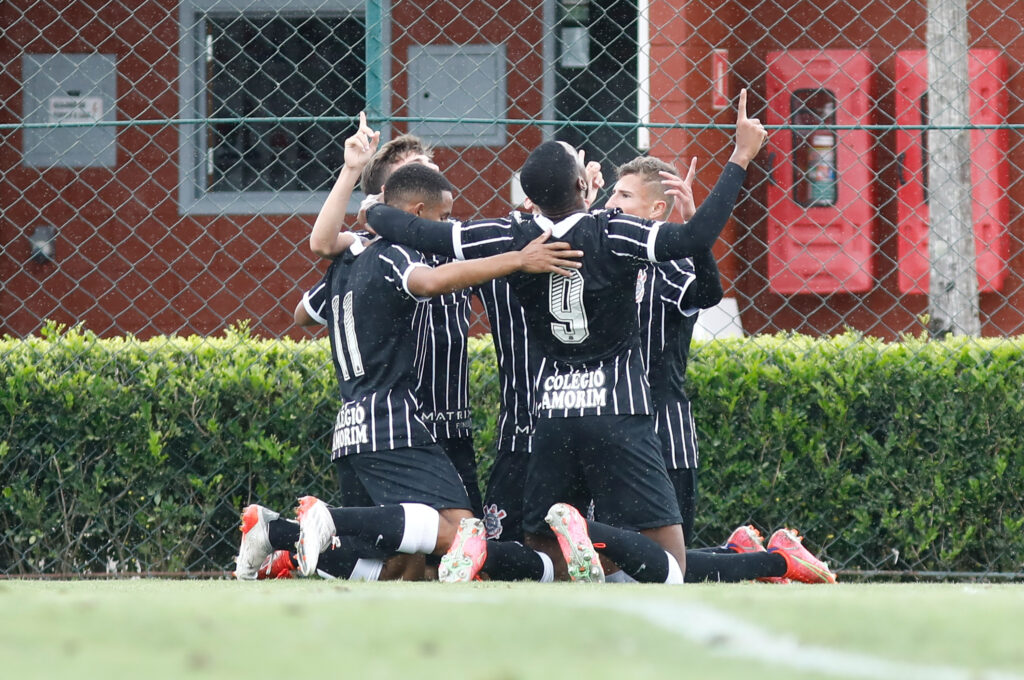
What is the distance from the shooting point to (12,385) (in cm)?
488

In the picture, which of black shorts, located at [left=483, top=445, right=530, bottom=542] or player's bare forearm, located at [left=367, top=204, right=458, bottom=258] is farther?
black shorts, located at [left=483, top=445, right=530, bottom=542]

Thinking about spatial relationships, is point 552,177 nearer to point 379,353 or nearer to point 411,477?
point 379,353

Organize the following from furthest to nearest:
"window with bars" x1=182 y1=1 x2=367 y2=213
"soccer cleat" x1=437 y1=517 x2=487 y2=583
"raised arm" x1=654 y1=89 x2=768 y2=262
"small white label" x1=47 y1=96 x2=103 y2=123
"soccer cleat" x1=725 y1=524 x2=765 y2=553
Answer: "small white label" x1=47 y1=96 x2=103 y2=123, "window with bars" x1=182 y1=1 x2=367 y2=213, "soccer cleat" x1=725 y1=524 x2=765 y2=553, "soccer cleat" x1=437 y1=517 x2=487 y2=583, "raised arm" x1=654 y1=89 x2=768 y2=262

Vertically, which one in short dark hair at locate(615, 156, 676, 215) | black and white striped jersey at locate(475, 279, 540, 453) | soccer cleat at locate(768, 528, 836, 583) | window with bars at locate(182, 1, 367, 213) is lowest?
soccer cleat at locate(768, 528, 836, 583)

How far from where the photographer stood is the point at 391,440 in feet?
13.6

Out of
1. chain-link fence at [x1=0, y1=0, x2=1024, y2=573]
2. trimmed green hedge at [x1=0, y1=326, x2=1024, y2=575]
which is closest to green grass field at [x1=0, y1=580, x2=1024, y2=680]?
trimmed green hedge at [x1=0, y1=326, x2=1024, y2=575]

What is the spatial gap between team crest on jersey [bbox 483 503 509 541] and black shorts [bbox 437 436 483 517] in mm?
41

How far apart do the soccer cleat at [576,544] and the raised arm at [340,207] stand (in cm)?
120

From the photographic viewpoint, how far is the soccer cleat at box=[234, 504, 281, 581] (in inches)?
162

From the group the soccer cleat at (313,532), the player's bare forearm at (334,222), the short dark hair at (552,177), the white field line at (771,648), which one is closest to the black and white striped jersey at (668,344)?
the short dark hair at (552,177)

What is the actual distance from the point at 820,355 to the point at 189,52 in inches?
192

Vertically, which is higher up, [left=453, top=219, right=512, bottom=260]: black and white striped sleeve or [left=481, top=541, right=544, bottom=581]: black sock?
[left=453, top=219, right=512, bottom=260]: black and white striped sleeve

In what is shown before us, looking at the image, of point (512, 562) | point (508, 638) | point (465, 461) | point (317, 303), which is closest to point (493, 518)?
point (465, 461)

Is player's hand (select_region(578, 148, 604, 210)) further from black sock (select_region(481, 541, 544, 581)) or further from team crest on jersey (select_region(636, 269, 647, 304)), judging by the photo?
black sock (select_region(481, 541, 544, 581))
